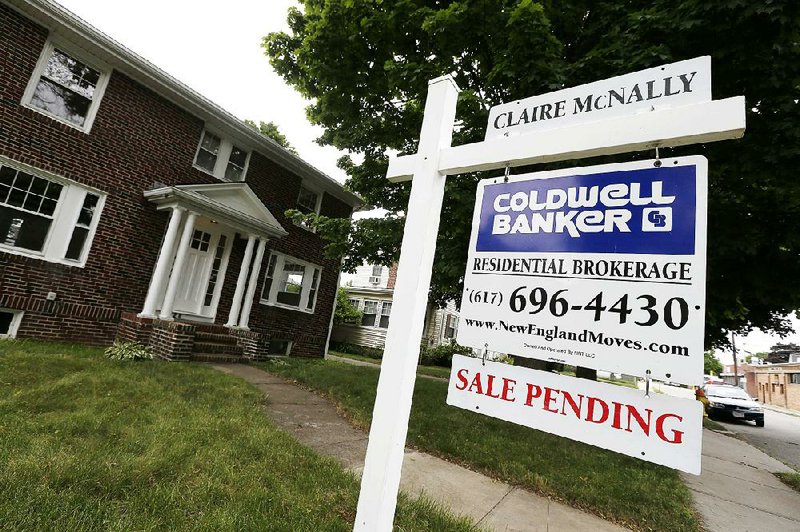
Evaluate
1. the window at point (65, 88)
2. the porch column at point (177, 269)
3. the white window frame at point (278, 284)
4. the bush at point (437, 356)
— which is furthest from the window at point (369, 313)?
the window at point (65, 88)

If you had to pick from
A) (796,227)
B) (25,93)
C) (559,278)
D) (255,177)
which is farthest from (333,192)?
(559,278)

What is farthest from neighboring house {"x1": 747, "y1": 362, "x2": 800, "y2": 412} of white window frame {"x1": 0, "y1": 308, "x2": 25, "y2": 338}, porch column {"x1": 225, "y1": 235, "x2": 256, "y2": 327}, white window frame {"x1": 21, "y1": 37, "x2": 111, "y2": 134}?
white window frame {"x1": 21, "y1": 37, "x2": 111, "y2": 134}

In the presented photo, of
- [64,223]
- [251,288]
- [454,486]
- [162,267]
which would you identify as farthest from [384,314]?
[454,486]

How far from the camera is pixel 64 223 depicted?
27.6 ft

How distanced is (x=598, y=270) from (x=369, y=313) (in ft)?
79.2

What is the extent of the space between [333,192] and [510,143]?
1321 cm

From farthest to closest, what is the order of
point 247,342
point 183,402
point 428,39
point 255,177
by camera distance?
point 255,177 → point 247,342 → point 428,39 → point 183,402

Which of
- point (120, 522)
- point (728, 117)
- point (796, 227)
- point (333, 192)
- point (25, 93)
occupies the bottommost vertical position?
point (120, 522)

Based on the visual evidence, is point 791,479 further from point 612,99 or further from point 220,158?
point 220,158

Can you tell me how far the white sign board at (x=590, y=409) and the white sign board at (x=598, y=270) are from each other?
102 millimetres

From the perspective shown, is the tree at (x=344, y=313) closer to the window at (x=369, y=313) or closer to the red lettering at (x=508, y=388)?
the window at (x=369, y=313)

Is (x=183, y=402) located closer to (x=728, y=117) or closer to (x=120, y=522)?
(x=120, y=522)

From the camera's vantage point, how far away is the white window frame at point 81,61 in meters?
8.02

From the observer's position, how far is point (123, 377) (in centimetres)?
565
